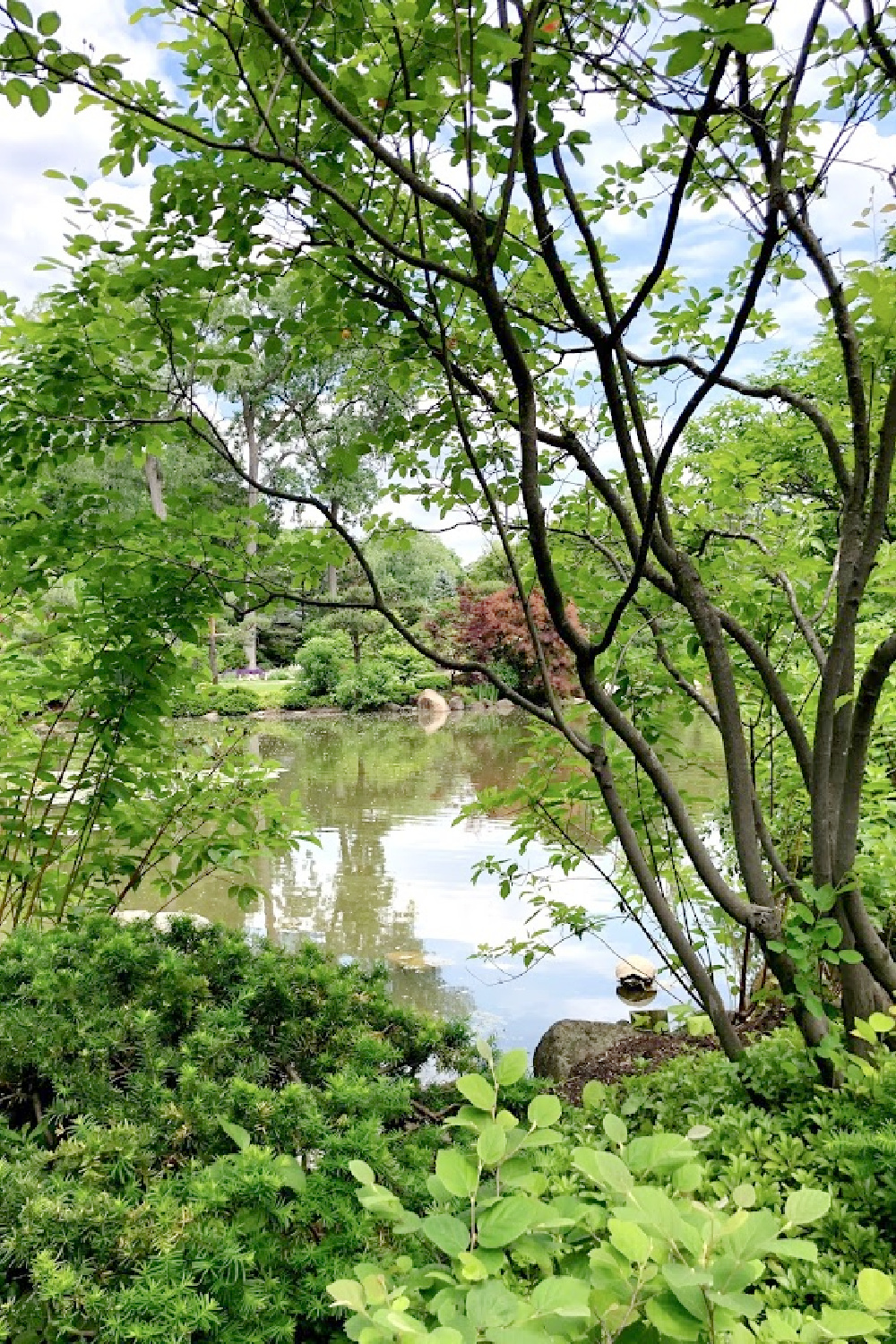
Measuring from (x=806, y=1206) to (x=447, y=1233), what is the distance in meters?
0.23

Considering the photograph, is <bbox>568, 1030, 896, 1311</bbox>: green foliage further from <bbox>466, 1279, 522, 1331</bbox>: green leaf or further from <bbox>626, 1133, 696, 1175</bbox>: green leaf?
<bbox>466, 1279, 522, 1331</bbox>: green leaf

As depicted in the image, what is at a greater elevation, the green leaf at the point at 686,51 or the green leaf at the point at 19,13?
the green leaf at the point at 19,13

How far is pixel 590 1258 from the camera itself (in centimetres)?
53

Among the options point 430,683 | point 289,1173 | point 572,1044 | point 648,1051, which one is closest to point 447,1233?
point 289,1173

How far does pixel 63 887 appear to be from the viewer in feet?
8.45

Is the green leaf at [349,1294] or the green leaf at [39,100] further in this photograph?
the green leaf at [39,100]

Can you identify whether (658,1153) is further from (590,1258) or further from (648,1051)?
(648,1051)

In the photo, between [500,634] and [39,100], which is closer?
[39,100]

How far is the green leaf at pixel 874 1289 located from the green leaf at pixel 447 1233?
0.24 meters

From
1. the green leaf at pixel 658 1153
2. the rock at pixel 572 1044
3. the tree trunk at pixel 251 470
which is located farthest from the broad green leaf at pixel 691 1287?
the tree trunk at pixel 251 470

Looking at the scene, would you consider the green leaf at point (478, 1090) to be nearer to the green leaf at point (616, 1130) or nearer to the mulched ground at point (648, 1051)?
the green leaf at point (616, 1130)

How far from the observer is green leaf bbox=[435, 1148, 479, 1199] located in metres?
0.56

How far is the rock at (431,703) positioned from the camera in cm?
1880

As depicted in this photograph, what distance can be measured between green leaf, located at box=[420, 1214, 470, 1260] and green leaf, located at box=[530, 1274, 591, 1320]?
2.5 inches
